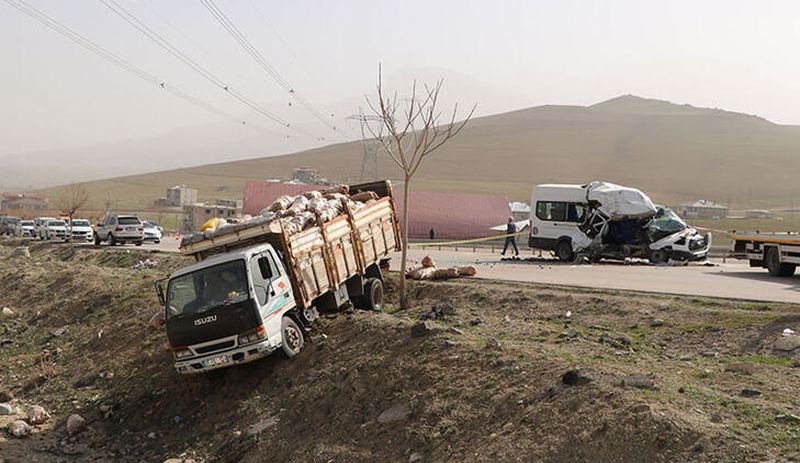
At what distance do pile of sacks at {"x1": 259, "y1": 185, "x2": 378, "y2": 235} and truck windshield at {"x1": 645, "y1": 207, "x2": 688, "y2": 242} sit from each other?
1408 cm

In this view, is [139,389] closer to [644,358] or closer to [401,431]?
[401,431]

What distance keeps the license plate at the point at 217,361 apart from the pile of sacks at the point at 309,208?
2.61 m

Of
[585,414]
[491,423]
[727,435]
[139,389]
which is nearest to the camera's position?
[727,435]

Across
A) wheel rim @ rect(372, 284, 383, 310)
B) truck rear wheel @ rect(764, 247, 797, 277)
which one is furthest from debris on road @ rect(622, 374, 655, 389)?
truck rear wheel @ rect(764, 247, 797, 277)

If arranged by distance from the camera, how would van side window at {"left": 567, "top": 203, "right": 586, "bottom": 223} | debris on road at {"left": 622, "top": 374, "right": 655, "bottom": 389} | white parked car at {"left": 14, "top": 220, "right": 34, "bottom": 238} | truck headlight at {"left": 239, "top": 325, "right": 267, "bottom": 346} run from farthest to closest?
1. white parked car at {"left": 14, "top": 220, "right": 34, "bottom": 238}
2. van side window at {"left": 567, "top": 203, "right": 586, "bottom": 223}
3. truck headlight at {"left": 239, "top": 325, "right": 267, "bottom": 346}
4. debris on road at {"left": 622, "top": 374, "right": 655, "bottom": 389}

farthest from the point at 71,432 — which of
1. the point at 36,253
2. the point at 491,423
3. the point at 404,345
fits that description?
the point at 36,253

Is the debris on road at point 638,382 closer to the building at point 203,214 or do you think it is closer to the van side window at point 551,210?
the van side window at point 551,210

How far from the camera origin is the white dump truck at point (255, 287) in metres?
12.9

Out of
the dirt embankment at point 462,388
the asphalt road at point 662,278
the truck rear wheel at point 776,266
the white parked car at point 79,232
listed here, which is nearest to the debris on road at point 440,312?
the dirt embankment at point 462,388

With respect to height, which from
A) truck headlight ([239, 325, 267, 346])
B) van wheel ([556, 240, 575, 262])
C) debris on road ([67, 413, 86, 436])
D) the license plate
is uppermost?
truck headlight ([239, 325, 267, 346])

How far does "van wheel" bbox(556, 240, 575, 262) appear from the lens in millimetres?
30219

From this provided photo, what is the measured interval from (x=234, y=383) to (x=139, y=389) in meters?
2.30

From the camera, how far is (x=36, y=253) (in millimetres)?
41562

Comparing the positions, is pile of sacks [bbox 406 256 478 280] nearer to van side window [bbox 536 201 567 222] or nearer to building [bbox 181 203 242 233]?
van side window [bbox 536 201 567 222]
